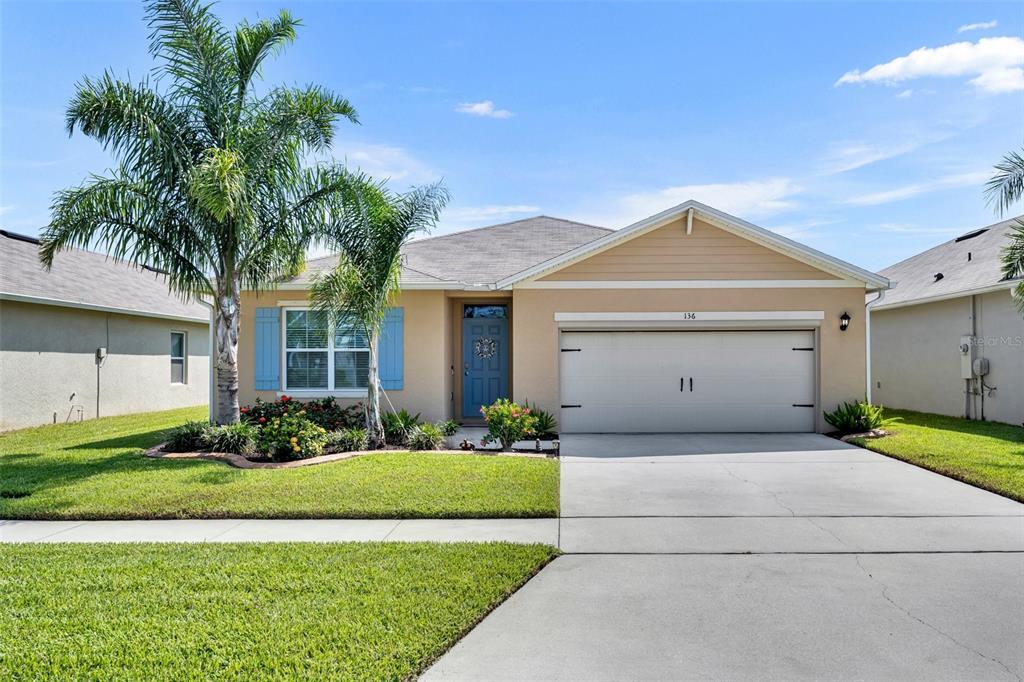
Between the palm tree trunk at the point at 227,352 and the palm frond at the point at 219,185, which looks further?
the palm tree trunk at the point at 227,352

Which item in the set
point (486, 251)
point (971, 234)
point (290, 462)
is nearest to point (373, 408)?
point (290, 462)

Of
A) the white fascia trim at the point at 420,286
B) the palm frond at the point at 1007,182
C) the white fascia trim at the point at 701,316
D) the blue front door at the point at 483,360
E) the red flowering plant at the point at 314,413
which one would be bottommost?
the red flowering plant at the point at 314,413

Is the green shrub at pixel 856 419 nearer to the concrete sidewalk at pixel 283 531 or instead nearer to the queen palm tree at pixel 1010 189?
the queen palm tree at pixel 1010 189

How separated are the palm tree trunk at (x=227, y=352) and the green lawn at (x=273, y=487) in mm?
1287

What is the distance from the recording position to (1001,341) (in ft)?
44.2

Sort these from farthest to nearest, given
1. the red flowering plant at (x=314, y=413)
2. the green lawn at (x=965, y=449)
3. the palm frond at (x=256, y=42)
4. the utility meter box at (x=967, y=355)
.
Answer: the utility meter box at (x=967, y=355), the red flowering plant at (x=314, y=413), the palm frond at (x=256, y=42), the green lawn at (x=965, y=449)

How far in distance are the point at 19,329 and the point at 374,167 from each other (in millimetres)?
8534

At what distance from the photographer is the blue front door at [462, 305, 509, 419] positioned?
43.5 ft

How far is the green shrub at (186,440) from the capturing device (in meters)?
9.54

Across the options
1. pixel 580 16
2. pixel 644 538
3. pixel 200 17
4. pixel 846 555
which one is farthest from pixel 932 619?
pixel 200 17

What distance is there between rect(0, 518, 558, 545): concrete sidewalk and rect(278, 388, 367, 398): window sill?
19.3 ft

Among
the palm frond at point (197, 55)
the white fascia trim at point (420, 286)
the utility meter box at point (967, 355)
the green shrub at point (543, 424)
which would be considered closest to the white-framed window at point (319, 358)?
the white fascia trim at point (420, 286)

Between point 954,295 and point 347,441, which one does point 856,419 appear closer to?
point 954,295

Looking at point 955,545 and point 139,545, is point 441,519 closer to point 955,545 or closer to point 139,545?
point 139,545
